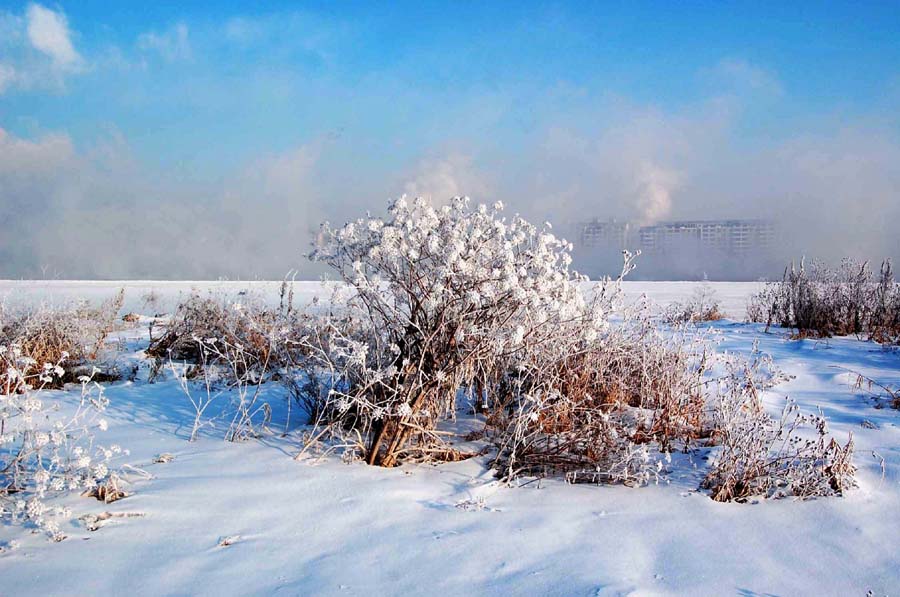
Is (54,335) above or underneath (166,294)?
underneath

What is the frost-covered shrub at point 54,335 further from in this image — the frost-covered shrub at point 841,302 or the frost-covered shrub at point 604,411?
the frost-covered shrub at point 841,302

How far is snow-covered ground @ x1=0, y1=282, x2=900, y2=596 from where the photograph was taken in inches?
110

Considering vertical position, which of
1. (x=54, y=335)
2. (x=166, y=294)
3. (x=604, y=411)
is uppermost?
(x=166, y=294)

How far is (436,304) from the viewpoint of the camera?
415cm

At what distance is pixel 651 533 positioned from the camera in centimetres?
331

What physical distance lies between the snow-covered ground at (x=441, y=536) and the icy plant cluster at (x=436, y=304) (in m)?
0.45

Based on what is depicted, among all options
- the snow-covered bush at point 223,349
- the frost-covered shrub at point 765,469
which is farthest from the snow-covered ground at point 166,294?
the frost-covered shrub at point 765,469

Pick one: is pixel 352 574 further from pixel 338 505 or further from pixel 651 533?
pixel 651 533

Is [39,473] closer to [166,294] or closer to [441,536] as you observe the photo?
[441,536]

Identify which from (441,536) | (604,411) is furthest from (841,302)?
(441,536)

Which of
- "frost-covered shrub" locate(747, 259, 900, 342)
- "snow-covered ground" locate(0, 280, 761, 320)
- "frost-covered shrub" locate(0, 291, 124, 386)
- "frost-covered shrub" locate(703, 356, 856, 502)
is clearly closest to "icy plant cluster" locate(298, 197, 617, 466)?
"frost-covered shrub" locate(703, 356, 856, 502)

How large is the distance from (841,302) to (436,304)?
879cm

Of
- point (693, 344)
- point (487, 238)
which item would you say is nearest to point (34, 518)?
point (487, 238)

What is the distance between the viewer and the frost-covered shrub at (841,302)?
9828 millimetres
